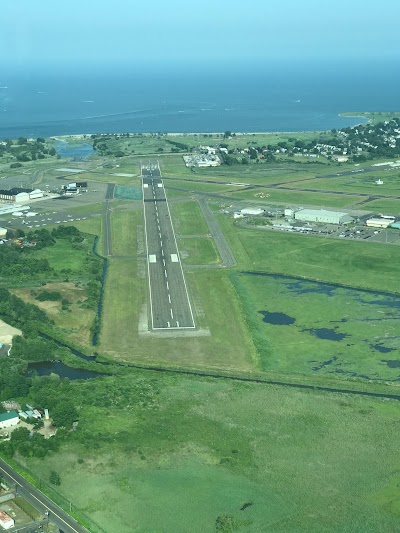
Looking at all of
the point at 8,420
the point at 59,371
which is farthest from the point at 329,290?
the point at 8,420

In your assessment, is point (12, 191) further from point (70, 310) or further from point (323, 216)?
point (70, 310)

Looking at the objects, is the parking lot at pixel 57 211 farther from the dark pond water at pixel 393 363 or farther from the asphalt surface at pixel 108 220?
the dark pond water at pixel 393 363

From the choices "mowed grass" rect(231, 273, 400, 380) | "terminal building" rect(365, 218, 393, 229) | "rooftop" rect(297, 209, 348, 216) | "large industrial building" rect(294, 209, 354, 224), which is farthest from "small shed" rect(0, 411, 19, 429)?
"rooftop" rect(297, 209, 348, 216)

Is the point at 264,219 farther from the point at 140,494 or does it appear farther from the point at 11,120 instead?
the point at 11,120

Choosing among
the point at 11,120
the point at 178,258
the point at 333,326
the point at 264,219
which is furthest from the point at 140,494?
the point at 11,120

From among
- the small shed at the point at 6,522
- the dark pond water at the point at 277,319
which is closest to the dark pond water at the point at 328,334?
the dark pond water at the point at 277,319
